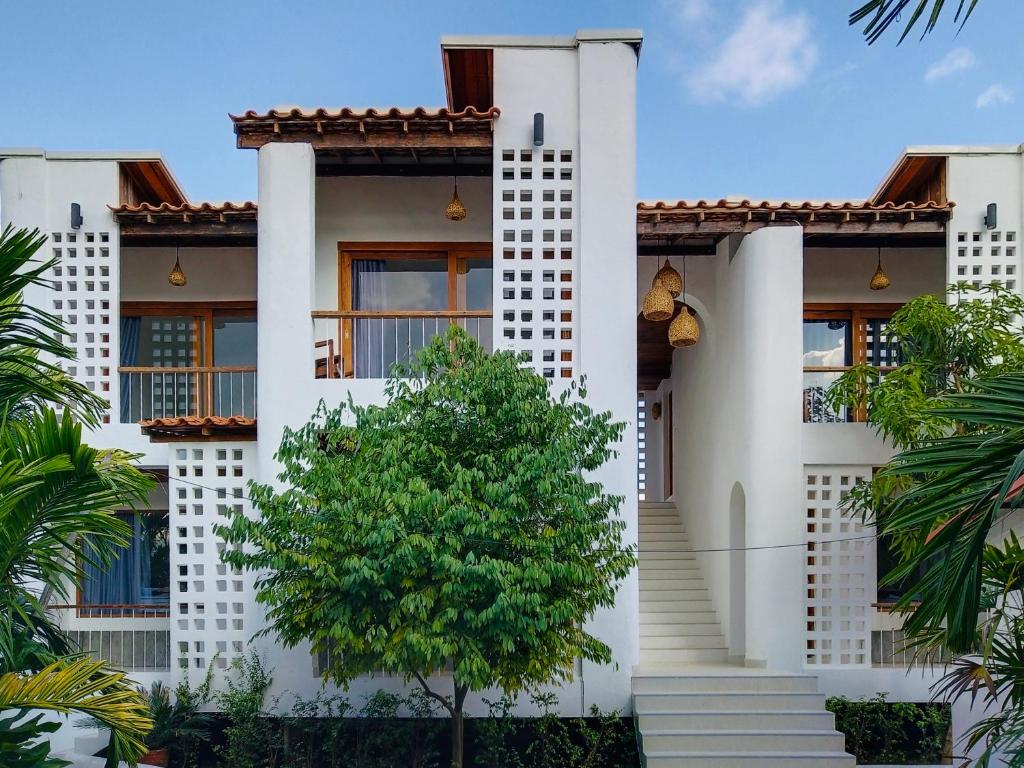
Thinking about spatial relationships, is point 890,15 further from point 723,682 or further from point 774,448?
point 723,682

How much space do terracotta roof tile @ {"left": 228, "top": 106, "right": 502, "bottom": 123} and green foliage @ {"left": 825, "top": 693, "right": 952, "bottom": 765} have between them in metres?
7.51

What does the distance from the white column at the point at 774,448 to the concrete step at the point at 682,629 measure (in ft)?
3.84

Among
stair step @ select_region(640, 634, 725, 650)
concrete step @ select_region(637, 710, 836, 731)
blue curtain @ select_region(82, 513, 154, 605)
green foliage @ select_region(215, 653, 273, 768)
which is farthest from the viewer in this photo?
stair step @ select_region(640, 634, 725, 650)

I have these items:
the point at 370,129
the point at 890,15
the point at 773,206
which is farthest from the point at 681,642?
the point at 890,15

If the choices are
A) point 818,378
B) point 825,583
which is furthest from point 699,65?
point 825,583

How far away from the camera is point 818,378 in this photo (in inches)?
431

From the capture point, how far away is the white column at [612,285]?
947cm

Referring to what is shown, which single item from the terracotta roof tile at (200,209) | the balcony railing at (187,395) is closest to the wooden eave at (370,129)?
the terracotta roof tile at (200,209)

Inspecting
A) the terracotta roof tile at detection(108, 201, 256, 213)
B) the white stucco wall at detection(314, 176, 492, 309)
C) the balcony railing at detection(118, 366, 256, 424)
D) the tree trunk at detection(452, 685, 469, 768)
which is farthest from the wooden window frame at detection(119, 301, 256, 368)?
the tree trunk at detection(452, 685, 469, 768)

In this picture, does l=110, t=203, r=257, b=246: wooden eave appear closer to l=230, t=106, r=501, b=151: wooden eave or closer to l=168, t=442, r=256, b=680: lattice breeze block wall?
l=230, t=106, r=501, b=151: wooden eave

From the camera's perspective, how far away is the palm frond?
4.25 m

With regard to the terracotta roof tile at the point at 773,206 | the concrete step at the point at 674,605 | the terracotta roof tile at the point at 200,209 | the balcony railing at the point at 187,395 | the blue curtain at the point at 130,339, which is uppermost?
the terracotta roof tile at the point at 773,206

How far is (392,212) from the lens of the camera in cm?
1124

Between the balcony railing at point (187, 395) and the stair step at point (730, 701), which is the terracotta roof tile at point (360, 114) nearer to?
the balcony railing at point (187, 395)
